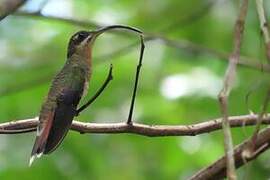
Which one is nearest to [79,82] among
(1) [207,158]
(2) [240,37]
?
(2) [240,37]

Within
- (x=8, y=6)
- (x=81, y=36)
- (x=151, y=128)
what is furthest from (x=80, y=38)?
(x=8, y=6)

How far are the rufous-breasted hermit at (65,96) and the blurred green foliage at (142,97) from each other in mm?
792

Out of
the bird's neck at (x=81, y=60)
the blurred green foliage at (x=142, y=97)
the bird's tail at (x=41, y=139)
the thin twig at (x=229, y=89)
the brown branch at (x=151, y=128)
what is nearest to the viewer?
the thin twig at (x=229, y=89)

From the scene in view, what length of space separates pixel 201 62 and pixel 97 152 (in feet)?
2.61

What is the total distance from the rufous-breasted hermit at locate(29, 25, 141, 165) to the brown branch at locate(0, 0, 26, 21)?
22cm

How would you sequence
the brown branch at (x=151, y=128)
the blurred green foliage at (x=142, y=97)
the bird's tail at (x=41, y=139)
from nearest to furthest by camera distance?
the bird's tail at (x=41, y=139)
the brown branch at (x=151, y=128)
the blurred green foliage at (x=142, y=97)

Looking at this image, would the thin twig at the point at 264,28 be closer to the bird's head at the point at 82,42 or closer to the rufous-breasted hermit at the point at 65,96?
the rufous-breasted hermit at the point at 65,96

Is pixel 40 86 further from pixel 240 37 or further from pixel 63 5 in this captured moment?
pixel 240 37

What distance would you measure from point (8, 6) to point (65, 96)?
1.16 ft

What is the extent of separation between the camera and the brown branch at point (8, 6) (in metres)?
1.66

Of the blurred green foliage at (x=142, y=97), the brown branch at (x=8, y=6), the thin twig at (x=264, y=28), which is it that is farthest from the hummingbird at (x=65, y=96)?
the blurred green foliage at (x=142, y=97)

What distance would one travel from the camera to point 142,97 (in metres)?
3.38

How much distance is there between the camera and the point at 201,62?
12.4 feet

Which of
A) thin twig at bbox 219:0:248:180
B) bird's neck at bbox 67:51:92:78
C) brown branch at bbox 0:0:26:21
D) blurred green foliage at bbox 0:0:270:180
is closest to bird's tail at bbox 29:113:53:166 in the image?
bird's neck at bbox 67:51:92:78
